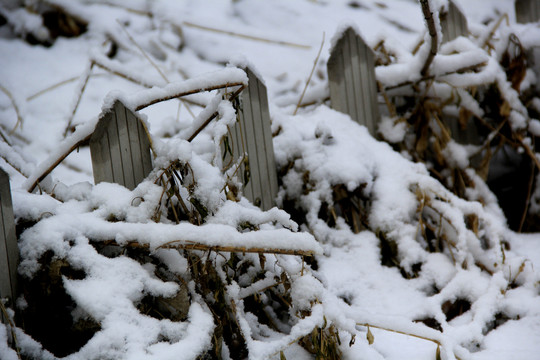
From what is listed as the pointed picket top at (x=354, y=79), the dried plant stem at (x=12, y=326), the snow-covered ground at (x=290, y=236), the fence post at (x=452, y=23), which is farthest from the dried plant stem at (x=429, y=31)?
the dried plant stem at (x=12, y=326)

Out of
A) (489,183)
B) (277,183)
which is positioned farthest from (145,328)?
(489,183)

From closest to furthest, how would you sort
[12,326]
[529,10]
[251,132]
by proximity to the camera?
[12,326] → [251,132] → [529,10]

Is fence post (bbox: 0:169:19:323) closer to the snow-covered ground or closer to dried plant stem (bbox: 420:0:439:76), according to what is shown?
the snow-covered ground

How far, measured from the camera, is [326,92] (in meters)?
2.36

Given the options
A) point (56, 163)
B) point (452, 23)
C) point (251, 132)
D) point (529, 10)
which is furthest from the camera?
point (529, 10)

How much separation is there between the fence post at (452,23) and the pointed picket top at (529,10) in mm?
499

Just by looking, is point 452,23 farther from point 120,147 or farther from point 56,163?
point 56,163

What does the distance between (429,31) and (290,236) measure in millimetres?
1161

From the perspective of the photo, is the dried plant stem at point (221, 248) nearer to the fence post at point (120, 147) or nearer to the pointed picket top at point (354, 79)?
the fence post at point (120, 147)

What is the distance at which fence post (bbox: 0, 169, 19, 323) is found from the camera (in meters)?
1.30

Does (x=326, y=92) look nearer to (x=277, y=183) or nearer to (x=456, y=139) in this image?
(x=277, y=183)

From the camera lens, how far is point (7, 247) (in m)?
1.32

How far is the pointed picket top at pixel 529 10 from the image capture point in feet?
9.48

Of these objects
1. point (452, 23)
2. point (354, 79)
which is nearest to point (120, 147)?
point (354, 79)
